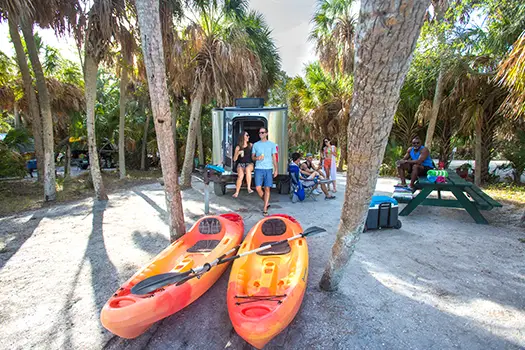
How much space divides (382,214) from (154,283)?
4.20 meters

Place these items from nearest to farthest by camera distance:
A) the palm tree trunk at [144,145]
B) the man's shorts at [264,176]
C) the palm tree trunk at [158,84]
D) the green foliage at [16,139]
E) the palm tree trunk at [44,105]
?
the palm tree trunk at [158,84] < the man's shorts at [264,176] < the palm tree trunk at [44,105] < the green foliage at [16,139] < the palm tree trunk at [144,145]

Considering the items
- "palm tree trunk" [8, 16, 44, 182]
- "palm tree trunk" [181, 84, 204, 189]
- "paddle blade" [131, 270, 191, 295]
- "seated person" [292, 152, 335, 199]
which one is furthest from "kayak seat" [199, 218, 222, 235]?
"palm tree trunk" [8, 16, 44, 182]

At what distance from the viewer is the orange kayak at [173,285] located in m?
2.14

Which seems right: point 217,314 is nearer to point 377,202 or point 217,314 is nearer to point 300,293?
point 300,293

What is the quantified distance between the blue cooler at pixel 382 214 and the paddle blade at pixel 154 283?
3.78 metres

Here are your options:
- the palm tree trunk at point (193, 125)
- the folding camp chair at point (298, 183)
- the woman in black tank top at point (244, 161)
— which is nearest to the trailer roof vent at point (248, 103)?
the woman in black tank top at point (244, 161)

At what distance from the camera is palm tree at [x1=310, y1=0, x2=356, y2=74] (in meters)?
11.4

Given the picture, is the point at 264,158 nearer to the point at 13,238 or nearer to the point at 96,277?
the point at 96,277

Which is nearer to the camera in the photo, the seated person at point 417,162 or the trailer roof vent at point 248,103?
the seated person at point 417,162

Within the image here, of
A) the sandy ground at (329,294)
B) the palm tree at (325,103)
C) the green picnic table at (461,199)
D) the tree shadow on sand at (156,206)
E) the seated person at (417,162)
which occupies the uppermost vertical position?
the palm tree at (325,103)

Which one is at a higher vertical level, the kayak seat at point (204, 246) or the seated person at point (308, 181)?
the seated person at point (308, 181)

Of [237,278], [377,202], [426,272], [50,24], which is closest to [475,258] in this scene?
[426,272]

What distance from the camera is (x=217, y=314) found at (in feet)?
9.05

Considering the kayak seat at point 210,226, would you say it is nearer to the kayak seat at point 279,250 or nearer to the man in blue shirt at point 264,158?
the kayak seat at point 279,250
